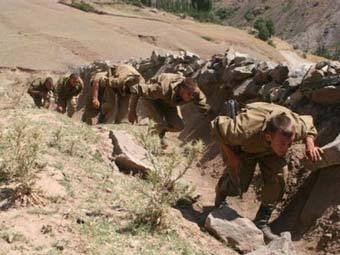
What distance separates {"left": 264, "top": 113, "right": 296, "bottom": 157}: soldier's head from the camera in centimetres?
402

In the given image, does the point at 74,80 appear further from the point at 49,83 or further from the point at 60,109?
the point at 49,83

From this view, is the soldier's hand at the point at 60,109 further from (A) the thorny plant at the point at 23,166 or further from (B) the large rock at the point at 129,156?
(A) the thorny plant at the point at 23,166

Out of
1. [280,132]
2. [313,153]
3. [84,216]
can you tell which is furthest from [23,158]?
[313,153]

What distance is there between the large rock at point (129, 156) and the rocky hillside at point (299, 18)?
58789 mm

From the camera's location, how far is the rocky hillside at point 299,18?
65.3 meters

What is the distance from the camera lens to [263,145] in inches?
170

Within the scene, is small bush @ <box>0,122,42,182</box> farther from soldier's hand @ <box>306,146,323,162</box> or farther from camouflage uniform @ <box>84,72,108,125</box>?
camouflage uniform @ <box>84,72,108,125</box>

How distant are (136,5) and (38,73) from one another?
33.5 metres

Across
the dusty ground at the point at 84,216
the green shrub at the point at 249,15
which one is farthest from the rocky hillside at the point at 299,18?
the dusty ground at the point at 84,216

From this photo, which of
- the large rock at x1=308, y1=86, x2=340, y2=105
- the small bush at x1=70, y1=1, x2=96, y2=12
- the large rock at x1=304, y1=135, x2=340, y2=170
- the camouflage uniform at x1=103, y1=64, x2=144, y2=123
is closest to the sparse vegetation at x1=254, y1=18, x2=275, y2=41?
the small bush at x1=70, y1=1, x2=96, y2=12

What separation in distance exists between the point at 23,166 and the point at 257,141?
5.50 feet

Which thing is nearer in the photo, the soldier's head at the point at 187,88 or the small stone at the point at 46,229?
the small stone at the point at 46,229

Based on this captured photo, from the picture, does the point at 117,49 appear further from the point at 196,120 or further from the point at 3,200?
the point at 3,200

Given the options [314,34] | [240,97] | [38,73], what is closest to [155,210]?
[240,97]
